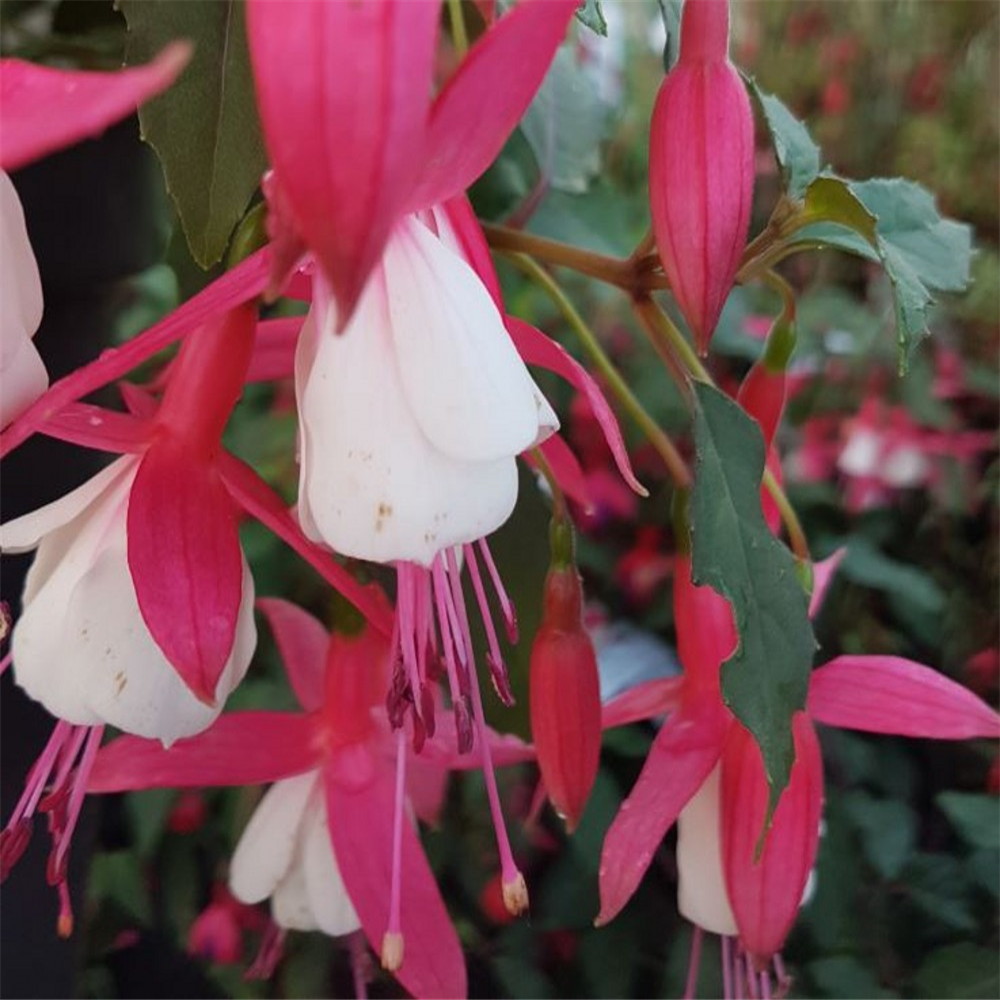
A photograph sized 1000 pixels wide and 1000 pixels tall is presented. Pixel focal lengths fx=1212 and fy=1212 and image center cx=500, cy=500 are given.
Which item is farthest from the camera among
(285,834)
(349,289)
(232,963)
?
(232,963)

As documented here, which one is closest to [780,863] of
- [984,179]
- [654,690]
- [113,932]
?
[654,690]

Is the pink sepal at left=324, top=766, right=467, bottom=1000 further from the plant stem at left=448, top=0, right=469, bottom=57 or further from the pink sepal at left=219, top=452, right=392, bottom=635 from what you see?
the plant stem at left=448, top=0, right=469, bottom=57

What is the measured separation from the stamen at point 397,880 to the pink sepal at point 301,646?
4.4 inches

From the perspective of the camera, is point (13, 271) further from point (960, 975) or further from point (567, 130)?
point (960, 975)

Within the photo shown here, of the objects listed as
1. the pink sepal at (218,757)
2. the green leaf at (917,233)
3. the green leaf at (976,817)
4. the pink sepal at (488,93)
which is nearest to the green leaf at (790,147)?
the green leaf at (917,233)

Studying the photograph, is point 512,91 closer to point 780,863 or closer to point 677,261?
point 677,261

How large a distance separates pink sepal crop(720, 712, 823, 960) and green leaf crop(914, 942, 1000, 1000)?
0.28 meters

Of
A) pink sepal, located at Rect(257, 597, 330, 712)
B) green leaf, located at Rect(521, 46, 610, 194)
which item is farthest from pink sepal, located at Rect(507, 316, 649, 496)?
green leaf, located at Rect(521, 46, 610, 194)

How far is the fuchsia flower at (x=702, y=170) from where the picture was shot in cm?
32

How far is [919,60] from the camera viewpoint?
169 centimetres

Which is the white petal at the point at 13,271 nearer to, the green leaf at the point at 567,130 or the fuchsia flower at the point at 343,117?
the fuchsia flower at the point at 343,117

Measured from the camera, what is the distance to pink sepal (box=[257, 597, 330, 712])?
0.52 meters

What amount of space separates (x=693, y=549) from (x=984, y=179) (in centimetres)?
137

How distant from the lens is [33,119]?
0.21m
